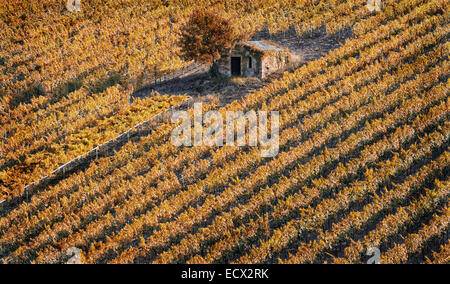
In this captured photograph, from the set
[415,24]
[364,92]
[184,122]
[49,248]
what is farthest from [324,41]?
[49,248]

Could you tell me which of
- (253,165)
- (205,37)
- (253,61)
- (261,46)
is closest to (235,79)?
(253,61)

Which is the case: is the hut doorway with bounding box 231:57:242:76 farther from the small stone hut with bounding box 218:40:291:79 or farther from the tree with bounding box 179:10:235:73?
the tree with bounding box 179:10:235:73

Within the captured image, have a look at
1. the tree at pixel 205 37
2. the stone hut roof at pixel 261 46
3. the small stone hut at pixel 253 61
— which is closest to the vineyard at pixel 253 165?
the small stone hut at pixel 253 61

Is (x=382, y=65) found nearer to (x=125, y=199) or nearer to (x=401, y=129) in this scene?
(x=401, y=129)

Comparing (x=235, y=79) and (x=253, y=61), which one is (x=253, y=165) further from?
(x=253, y=61)

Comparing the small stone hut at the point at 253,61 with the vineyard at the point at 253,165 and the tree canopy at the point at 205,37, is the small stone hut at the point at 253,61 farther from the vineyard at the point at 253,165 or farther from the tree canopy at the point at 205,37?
the vineyard at the point at 253,165

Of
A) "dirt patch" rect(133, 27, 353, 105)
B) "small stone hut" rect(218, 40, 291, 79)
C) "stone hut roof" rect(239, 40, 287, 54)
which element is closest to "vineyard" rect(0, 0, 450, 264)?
"dirt patch" rect(133, 27, 353, 105)
